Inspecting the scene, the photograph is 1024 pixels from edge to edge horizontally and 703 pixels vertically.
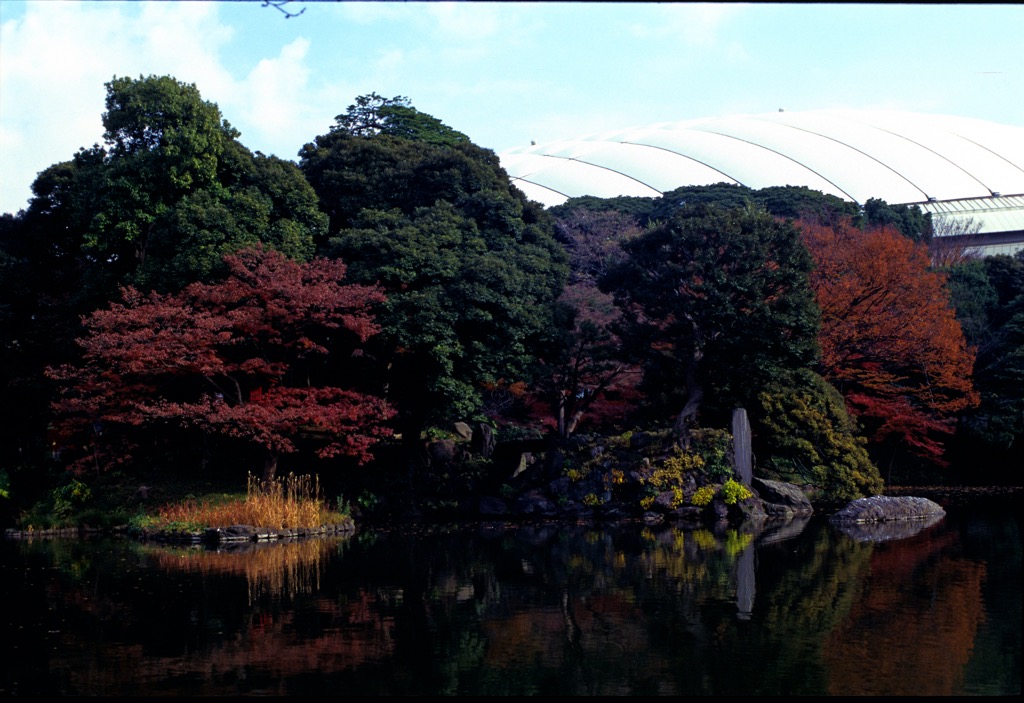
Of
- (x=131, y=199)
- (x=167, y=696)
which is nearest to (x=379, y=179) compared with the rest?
(x=131, y=199)

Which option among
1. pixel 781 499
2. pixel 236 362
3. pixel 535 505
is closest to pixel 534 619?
pixel 535 505

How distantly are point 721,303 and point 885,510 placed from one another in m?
4.79

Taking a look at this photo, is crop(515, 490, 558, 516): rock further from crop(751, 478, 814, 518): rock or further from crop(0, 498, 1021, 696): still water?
crop(0, 498, 1021, 696): still water

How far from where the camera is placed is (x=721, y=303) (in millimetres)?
19750

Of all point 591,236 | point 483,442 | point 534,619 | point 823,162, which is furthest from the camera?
point 823,162

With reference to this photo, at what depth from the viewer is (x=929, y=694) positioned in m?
6.85

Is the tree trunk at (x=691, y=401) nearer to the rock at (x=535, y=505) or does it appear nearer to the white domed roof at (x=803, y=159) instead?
the rock at (x=535, y=505)

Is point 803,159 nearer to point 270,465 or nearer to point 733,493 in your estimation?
point 733,493

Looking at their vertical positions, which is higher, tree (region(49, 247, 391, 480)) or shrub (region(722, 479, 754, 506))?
tree (region(49, 247, 391, 480))

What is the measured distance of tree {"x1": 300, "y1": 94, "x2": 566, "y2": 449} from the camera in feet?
65.4

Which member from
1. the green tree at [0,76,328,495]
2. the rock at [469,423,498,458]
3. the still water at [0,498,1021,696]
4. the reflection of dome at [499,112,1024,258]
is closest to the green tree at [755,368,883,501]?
the still water at [0,498,1021,696]

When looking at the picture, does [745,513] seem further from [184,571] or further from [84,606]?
[84,606]

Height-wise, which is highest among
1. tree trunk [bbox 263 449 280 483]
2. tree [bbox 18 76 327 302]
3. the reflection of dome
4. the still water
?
the reflection of dome

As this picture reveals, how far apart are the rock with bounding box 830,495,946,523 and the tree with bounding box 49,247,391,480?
8.60 metres
